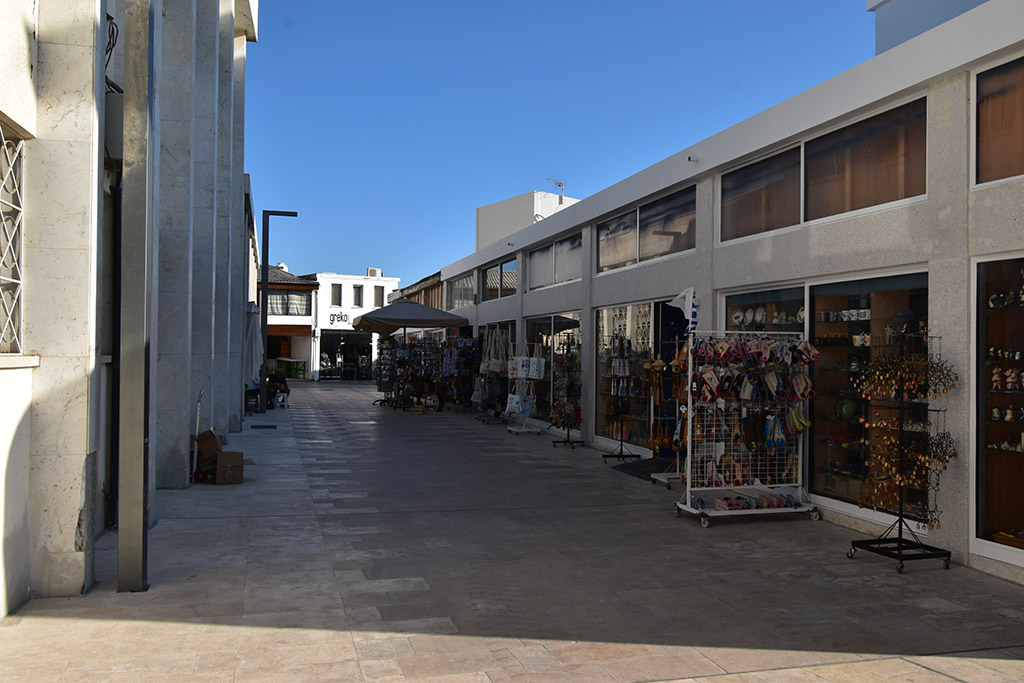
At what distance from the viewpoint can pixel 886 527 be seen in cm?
738

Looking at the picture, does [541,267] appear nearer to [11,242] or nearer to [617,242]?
[617,242]

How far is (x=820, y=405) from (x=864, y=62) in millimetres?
3385

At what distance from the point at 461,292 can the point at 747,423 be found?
711 inches

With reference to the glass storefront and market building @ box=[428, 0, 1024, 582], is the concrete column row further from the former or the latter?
the glass storefront

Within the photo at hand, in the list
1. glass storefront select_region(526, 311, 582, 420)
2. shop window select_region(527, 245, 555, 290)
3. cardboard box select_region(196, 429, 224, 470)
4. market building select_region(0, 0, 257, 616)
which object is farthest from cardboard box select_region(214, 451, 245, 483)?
shop window select_region(527, 245, 555, 290)

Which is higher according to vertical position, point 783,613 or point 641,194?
point 641,194

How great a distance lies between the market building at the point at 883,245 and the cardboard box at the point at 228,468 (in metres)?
5.13

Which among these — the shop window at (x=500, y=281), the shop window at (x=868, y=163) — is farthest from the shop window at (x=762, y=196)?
the shop window at (x=500, y=281)

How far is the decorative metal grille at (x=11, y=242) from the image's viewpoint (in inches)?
193

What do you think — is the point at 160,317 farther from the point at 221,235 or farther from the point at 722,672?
the point at 722,672

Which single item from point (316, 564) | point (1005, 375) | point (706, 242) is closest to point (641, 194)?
point (706, 242)

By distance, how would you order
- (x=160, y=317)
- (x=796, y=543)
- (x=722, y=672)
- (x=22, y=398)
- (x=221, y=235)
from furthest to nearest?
(x=221, y=235)
(x=160, y=317)
(x=796, y=543)
(x=22, y=398)
(x=722, y=672)

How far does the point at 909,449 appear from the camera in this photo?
6566mm

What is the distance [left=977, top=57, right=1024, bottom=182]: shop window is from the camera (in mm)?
6121
